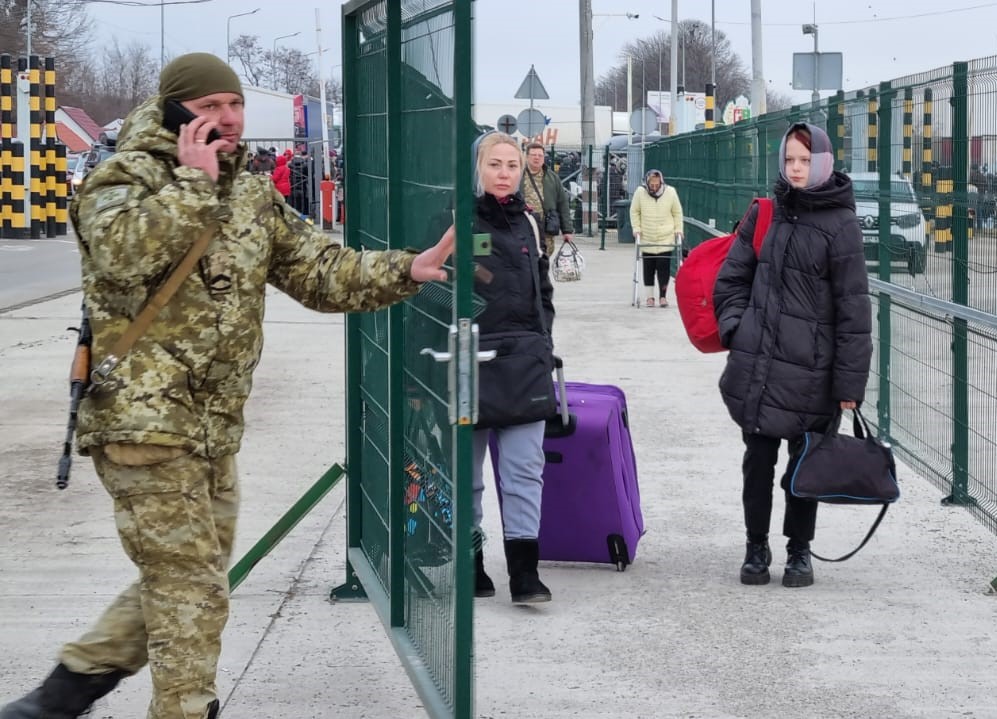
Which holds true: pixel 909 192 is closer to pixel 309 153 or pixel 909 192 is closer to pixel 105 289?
pixel 105 289

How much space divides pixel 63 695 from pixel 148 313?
1.04 m

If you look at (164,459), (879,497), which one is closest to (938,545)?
(879,497)

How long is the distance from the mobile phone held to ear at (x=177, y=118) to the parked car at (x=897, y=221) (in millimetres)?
4229

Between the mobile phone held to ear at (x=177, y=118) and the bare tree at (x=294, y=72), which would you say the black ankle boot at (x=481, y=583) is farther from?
the bare tree at (x=294, y=72)

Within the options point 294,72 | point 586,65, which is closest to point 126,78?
point 294,72

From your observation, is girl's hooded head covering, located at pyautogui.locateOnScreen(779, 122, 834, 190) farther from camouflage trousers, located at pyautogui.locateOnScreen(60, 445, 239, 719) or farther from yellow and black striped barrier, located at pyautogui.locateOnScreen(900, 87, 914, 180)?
camouflage trousers, located at pyautogui.locateOnScreen(60, 445, 239, 719)

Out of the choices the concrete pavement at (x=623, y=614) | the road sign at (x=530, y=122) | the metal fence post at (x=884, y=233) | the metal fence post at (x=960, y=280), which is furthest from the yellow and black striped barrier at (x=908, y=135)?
the road sign at (x=530, y=122)

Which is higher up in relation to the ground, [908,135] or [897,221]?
[908,135]

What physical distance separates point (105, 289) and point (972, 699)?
2.77 m

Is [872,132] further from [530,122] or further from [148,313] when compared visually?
[530,122]

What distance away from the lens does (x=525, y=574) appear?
566cm

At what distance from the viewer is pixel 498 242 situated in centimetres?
553

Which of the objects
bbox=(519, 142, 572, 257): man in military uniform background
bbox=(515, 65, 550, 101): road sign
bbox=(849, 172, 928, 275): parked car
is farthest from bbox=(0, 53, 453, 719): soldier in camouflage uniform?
bbox=(515, 65, 550, 101): road sign

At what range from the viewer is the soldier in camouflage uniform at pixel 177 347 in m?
3.60
